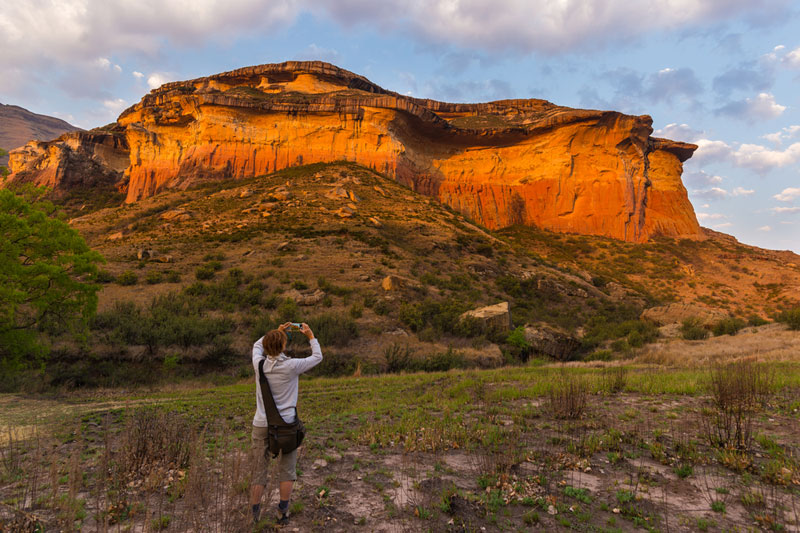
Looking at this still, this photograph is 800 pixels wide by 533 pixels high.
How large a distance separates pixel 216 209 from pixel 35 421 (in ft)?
102

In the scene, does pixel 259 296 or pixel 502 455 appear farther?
pixel 259 296

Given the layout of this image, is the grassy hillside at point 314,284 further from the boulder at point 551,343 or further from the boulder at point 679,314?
the boulder at point 679,314

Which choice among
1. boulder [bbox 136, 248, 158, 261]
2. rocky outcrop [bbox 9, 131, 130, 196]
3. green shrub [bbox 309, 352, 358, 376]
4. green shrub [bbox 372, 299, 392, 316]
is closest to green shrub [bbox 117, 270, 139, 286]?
boulder [bbox 136, 248, 158, 261]

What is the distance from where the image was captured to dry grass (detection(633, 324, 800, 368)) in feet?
43.6

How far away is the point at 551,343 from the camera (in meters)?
18.9

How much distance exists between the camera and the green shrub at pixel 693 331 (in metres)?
19.6

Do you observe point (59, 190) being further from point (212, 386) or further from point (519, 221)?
point (519, 221)

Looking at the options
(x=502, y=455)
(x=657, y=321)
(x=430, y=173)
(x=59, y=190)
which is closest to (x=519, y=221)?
(x=430, y=173)

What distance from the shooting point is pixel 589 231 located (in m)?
50.9

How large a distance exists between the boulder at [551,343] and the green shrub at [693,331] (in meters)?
5.96

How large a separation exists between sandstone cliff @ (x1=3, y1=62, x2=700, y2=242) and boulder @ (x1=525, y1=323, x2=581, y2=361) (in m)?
31.8

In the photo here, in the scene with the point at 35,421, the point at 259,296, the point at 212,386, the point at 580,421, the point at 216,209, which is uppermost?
the point at 216,209

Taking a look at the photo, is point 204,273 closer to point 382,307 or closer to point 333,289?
point 333,289

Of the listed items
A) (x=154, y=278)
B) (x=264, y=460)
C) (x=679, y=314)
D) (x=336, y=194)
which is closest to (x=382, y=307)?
(x=154, y=278)
